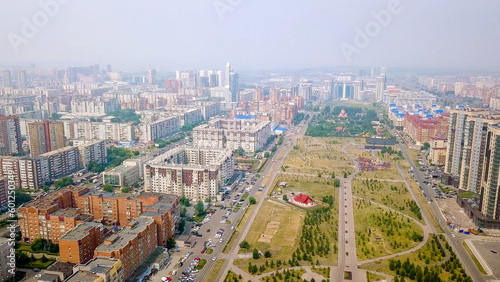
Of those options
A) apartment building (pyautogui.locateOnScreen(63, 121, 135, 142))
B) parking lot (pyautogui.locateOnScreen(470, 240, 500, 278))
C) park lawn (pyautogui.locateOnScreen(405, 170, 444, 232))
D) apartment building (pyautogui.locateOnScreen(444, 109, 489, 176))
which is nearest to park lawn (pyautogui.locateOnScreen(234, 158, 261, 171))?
park lawn (pyautogui.locateOnScreen(405, 170, 444, 232))

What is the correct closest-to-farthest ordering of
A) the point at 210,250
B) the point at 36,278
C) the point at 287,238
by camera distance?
the point at 36,278
the point at 210,250
the point at 287,238

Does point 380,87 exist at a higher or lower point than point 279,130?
higher

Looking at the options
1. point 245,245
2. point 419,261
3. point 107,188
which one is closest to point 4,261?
point 245,245

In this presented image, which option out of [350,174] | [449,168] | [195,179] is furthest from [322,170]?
[195,179]

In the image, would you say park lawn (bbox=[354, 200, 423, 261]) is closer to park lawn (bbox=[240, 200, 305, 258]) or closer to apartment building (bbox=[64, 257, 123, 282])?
park lawn (bbox=[240, 200, 305, 258])

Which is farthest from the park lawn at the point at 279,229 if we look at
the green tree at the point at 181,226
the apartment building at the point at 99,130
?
the apartment building at the point at 99,130

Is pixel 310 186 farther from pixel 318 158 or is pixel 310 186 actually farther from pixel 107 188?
pixel 107 188

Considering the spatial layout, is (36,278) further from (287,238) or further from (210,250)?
(287,238)
